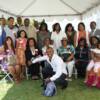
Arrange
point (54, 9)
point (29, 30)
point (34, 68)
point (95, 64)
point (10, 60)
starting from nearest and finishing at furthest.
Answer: point (95, 64)
point (10, 60)
point (34, 68)
point (29, 30)
point (54, 9)

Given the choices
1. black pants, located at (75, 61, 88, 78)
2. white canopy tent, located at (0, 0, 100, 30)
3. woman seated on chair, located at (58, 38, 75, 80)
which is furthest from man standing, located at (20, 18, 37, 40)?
white canopy tent, located at (0, 0, 100, 30)

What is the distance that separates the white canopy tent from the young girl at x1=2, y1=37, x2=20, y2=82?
4843 millimetres

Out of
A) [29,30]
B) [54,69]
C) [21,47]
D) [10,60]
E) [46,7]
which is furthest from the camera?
[46,7]

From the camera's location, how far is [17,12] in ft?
52.1

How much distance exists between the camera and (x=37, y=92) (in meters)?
6.91

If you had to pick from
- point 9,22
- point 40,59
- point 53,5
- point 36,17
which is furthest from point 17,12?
point 40,59

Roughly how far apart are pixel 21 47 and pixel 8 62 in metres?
0.52

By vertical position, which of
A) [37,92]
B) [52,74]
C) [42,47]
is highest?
[42,47]

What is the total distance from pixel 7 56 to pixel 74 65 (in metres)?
1.74

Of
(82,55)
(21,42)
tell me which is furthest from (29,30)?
(82,55)

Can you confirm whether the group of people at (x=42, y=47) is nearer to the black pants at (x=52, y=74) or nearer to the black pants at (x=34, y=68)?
the black pants at (x=34, y=68)

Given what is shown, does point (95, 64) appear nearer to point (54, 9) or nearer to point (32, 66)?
point (32, 66)

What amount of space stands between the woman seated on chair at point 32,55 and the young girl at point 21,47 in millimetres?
115

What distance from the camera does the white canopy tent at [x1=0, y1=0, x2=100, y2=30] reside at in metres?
13.4
